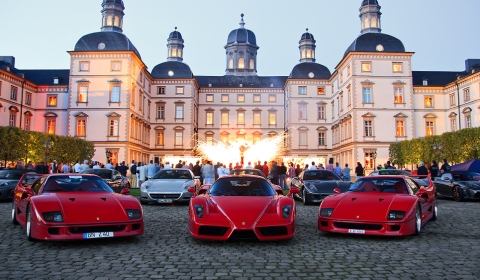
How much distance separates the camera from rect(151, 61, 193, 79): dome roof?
6438cm

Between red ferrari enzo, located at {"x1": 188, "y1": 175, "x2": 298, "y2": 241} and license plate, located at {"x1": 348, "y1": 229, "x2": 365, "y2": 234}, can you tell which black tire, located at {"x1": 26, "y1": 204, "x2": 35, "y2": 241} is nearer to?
red ferrari enzo, located at {"x1": 188, "y1": 175, "x2": 298, "y2": 241}

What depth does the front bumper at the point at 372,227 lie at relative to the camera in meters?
8.01

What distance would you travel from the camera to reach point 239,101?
6950 cm

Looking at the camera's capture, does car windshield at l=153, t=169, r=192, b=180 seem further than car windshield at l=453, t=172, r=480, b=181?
No

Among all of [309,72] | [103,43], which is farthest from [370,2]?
[103,43]

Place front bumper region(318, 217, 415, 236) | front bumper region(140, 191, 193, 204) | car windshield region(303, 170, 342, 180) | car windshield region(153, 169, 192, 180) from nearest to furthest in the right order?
front bumper region(318, 217, 415, 236) → front bumper region(140, 191, 193, 204) → car windshield region(153, 169, 192, 180) → car windshield region(303, 170, 342, 180)

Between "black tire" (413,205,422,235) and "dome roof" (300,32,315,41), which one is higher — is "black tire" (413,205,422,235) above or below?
below

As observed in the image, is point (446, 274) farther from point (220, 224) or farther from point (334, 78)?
point (334, 78)

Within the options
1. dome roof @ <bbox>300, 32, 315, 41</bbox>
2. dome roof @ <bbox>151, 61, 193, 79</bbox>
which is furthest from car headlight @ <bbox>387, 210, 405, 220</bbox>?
dome roof @ <bbox>300, 32, 315, 41</bbox>

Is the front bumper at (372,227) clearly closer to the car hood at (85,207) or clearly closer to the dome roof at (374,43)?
the car hood at (85,207)

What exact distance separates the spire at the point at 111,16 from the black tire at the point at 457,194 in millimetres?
49460

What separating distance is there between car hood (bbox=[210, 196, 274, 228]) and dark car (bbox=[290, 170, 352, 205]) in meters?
7.20

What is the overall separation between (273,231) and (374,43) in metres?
47.3

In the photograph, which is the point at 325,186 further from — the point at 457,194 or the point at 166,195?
the point at 457,194
